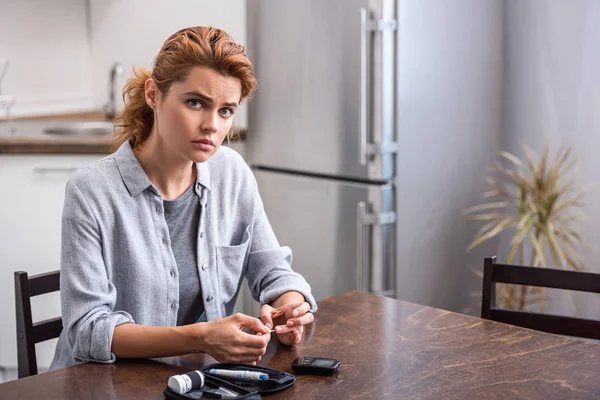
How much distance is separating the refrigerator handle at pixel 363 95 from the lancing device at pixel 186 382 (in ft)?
5.43

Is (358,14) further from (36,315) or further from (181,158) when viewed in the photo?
(36,315)

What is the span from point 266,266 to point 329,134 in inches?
48.2

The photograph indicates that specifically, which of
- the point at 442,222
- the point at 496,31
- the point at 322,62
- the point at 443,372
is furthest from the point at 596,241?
the point at 443,372

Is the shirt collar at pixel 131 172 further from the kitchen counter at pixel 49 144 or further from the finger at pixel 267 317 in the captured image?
the kitchen counter at pixel 49 144

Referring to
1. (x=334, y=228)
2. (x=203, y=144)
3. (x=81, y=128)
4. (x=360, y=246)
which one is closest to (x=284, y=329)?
(x=203, y=144)

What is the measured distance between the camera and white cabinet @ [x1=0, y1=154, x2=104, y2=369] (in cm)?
307

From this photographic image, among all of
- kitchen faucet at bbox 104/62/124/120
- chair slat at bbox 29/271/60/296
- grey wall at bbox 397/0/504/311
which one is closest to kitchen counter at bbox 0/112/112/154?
kitchen faucet at bbox 104/62/124/120

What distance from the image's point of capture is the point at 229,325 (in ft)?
4.72

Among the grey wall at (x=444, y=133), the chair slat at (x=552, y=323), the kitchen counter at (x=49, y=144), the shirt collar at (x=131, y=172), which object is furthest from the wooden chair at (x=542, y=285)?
the kitchen counter at (x=49, y=144)

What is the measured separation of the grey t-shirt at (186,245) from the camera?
1.74 m

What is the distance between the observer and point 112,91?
3924mm

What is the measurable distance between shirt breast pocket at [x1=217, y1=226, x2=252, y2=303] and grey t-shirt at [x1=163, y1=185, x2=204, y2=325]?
6 cm

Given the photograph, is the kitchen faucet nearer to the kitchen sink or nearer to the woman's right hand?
the kitchen sink

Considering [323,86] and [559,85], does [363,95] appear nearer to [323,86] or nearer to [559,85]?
[323,86]
